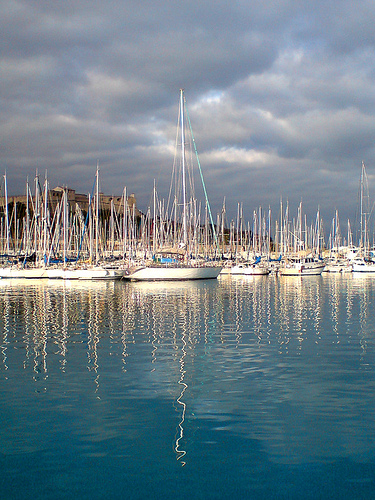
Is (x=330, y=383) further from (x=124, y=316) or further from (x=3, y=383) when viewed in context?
(x=124, y=316)

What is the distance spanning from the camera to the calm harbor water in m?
7.06

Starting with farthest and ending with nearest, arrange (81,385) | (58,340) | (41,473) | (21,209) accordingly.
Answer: (21,209)
(58,340)
(81,385)
(41,473)

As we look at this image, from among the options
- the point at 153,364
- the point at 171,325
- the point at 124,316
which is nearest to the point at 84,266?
the point at 124,316

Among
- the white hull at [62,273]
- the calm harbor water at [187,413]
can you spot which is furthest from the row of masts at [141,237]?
the calm harbor water at [187,413]

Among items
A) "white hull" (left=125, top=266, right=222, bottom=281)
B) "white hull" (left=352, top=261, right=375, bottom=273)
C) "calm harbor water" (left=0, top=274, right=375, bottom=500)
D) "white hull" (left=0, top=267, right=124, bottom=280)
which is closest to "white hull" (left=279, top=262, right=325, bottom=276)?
"white hull" (left=352, top=261, right=375, bottom=273)

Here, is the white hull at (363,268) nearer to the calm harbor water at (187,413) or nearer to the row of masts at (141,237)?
the row of masts at (141,237)

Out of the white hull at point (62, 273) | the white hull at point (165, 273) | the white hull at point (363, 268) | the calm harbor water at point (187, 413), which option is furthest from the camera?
the white hull at point (363, 268)

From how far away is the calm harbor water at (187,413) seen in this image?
7.06 metres

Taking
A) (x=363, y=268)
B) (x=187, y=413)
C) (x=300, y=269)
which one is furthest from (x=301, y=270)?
(x=187, y=413)

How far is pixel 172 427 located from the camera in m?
8.98

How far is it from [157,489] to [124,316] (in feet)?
56.4

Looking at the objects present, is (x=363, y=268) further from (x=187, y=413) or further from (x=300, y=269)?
Answer: (x=187, y=413)

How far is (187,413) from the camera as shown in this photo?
9.70 meters

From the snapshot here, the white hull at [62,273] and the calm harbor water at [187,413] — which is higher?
the white hull at [62,273]
